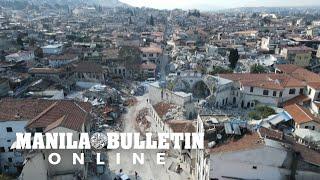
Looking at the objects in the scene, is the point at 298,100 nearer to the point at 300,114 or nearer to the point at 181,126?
the point at 300,114

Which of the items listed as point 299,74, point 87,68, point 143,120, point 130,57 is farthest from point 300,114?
point 130,57

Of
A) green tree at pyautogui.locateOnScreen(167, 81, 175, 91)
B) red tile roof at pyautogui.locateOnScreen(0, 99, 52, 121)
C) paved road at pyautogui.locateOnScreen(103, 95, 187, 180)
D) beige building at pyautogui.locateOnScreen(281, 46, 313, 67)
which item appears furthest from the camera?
beige building at pyautogui.locateOnScreen(281, 46, 313, 67)

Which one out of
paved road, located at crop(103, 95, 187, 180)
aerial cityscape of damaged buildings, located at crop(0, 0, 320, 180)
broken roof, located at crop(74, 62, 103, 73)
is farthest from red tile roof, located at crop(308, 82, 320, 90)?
broken roof, located at crop(74, 62, 103, 73)

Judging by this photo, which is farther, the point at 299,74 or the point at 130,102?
the point at 299,74

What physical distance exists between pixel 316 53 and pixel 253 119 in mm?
36515

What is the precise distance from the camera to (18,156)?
85.1 ft

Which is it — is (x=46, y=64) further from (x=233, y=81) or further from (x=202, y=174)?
(x=202, y=174)

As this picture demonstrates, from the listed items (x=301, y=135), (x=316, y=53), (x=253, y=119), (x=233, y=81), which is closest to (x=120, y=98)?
(x=233, y=81)

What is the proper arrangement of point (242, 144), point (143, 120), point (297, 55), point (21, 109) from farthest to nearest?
1. point (297, 55)
2. point (143, 120)
3. point (21, 109)
4. point (242, 144)

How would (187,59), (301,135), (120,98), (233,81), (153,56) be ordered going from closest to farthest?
1. (301,135)
2. (233,81)
3. (120,98)
4. (187,59)
5. (153,56)

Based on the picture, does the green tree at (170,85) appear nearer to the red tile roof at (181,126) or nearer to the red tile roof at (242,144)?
the red tile roof at (181,126)

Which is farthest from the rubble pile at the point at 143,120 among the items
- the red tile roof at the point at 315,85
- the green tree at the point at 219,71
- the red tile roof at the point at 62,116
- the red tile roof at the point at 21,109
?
the red tile roof at the point at 315,85

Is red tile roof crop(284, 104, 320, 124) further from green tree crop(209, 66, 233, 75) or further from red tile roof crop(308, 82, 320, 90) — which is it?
A: green tree crop(209, 66, 233, 75)

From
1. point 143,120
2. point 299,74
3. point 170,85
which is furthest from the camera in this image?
point 299,74
